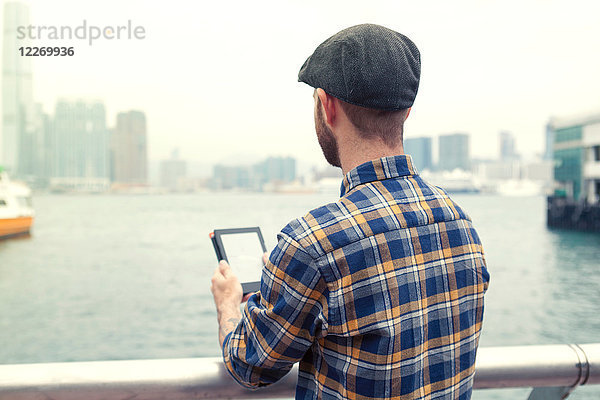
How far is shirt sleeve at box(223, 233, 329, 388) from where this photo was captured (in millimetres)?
710

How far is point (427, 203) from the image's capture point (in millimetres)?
780

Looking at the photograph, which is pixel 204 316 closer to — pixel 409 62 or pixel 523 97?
pixel 409 62

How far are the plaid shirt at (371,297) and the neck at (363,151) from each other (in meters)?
0.01

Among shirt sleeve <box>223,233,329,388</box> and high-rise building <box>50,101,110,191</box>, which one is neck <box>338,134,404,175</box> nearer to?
shirt sleeve <box>223,233,329,388</box>

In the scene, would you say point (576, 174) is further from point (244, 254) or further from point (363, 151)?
point (363, 151)

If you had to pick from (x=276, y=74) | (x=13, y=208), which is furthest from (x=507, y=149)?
(x=13, y=208)

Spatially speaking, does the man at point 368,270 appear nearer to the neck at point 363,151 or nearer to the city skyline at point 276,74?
the neck at point 363,151

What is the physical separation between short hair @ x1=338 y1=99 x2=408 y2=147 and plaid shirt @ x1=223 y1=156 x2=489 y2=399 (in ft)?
0.13

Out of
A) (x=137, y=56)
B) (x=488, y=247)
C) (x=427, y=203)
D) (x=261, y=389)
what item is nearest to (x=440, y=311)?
→ (x=427, y=203)

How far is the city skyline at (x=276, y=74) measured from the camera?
69312 millimetres

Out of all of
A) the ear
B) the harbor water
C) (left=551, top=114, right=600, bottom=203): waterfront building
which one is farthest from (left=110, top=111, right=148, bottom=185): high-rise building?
the ear

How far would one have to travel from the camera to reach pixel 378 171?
0.78 m

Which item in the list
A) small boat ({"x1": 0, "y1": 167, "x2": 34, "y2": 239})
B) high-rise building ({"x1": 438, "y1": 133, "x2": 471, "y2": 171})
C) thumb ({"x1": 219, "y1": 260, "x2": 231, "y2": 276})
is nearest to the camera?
thumb ({"x1": 219, "y1": 260, "x2": 231, "y2": 276})

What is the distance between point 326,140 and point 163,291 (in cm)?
3634
